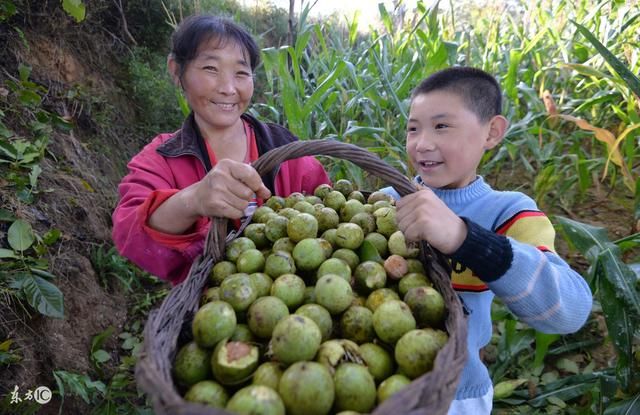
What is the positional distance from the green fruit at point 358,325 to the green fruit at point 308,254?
0.25 m

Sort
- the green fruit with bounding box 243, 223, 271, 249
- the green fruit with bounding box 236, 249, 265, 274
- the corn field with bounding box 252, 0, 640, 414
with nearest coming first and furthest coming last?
the green fruit with bounding box 236, 249, 265, 274 → the green fruit with bounding box 243, 223, 271, 249 → the corn field with bounding box 252, 0, 640, 414

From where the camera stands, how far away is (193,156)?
2.02 meters

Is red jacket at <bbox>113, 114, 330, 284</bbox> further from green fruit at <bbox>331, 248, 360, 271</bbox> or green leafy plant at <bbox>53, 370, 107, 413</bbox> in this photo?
green leafy plant at <bbox>53, 370, 107, 413</bbox>

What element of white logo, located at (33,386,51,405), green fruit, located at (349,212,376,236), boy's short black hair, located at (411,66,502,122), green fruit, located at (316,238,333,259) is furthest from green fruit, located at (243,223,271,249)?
white logo, located at (33,386,51,405)

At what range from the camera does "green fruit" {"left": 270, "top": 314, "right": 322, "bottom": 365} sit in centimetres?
104

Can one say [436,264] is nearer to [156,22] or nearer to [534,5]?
[534,5]

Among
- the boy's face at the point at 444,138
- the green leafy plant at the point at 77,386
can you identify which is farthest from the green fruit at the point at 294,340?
the green leafy plant at the point at 77,386

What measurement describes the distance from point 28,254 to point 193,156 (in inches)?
53.3

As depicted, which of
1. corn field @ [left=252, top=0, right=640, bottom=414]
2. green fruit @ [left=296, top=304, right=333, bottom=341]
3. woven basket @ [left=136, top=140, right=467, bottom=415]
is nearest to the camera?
woven basket @ [left=136, top=140, right=467, bottom=415]

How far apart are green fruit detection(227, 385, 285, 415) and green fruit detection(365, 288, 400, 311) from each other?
1.47 feet

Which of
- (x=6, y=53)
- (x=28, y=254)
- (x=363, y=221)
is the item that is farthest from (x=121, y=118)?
(x=363, y=221)

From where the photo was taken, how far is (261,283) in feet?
4.42

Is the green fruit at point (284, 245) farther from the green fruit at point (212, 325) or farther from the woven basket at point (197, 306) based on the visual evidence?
the green fruit at point (212, 325)

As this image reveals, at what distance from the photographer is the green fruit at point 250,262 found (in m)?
1.44
